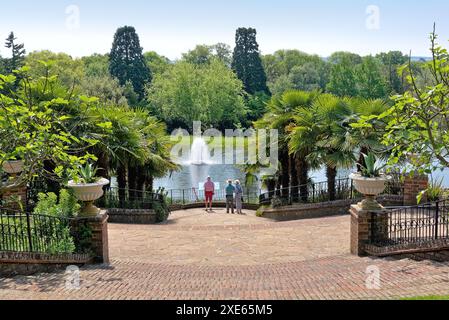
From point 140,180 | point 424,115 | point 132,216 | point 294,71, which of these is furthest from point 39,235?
point 294,71

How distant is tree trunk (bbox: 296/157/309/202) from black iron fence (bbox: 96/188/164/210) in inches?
216

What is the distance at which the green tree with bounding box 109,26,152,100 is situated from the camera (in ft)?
232

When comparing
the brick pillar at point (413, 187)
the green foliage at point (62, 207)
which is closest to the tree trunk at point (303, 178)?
the brick pillar at point (413, 187)

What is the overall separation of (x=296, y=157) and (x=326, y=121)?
1974 mm

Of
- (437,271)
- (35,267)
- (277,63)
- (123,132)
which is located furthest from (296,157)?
(277,63)

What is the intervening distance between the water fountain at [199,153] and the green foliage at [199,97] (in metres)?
4.00

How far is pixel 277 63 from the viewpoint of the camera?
318 ft

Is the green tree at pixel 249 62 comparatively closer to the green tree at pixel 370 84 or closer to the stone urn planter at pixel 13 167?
the green tree at pixel 370 84

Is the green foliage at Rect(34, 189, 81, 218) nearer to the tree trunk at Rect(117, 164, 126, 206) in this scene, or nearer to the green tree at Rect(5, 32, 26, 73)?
the tree trunk at Rect(117, 164, 126, 206)

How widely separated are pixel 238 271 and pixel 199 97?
47505mm

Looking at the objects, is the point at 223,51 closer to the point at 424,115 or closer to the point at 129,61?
the point at 129,61

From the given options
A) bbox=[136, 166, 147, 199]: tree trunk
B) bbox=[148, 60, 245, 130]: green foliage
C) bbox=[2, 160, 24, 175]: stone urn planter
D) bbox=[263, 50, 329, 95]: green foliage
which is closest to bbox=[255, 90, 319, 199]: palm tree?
bbox=[136, 166, 147, 199]: tree trunk
